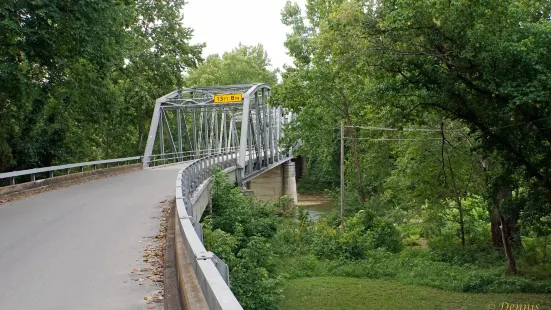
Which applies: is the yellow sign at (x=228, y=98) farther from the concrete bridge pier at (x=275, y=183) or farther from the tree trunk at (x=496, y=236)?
the tree trunk at (x=496, y=236)

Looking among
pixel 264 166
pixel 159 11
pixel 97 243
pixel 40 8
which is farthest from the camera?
pixel 264 166

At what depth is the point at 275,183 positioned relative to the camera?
55.1 m

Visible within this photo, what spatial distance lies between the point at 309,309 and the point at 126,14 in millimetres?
12637

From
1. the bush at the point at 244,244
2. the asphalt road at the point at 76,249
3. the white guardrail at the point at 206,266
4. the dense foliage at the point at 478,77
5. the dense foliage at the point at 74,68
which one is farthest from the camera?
the dense foliage at the point at 74,68

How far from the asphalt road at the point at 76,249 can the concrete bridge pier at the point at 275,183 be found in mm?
36996

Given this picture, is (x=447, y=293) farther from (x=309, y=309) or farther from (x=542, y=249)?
(x=542, y=249)

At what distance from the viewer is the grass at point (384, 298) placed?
16234 mm

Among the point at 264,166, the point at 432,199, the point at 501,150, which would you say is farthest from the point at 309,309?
the point at 264,166

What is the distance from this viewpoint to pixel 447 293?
58.6 ft

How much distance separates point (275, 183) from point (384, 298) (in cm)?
3806

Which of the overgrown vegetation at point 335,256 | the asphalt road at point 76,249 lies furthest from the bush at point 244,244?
the asphalt road at point 76,249

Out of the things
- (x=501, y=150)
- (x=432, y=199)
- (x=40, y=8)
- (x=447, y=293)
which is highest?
(x=40, y=8)

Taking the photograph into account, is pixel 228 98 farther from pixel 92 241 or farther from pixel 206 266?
pixel 206 266

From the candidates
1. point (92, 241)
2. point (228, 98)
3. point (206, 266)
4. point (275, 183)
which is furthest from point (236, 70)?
point (206, 266)
